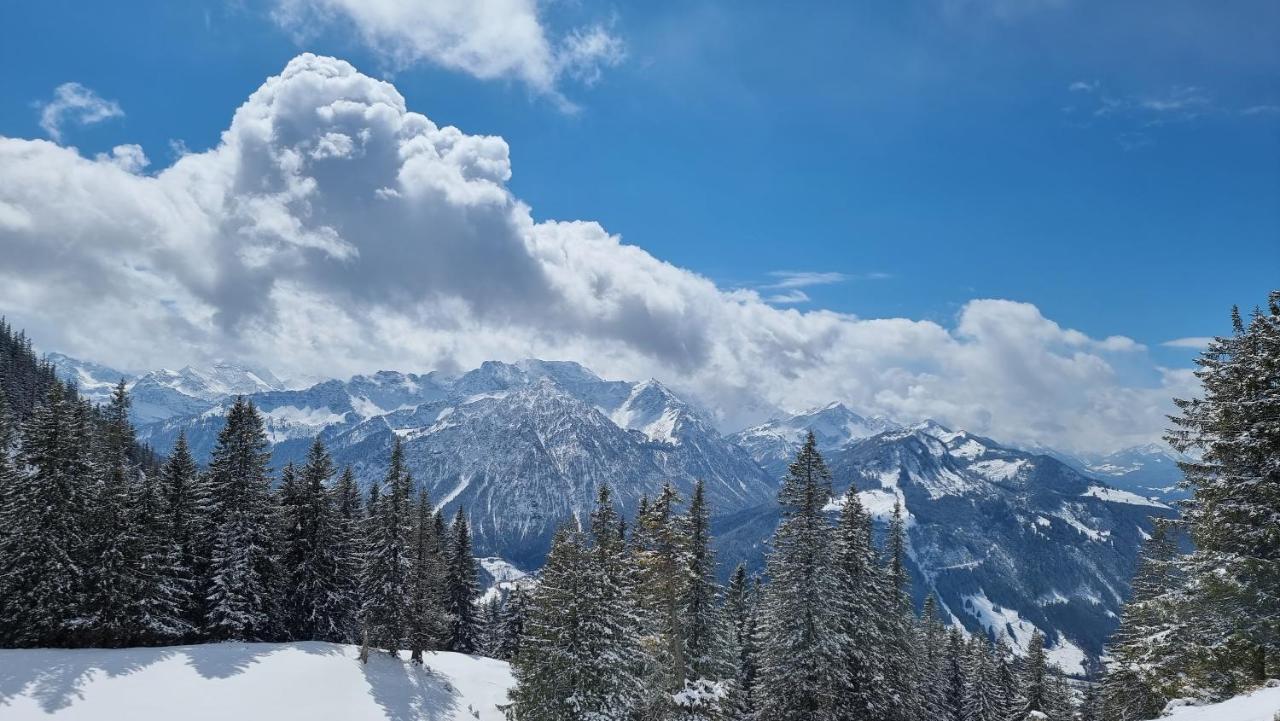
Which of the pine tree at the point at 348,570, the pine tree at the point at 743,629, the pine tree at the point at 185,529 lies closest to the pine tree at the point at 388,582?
the pine tree at the point at 348,570

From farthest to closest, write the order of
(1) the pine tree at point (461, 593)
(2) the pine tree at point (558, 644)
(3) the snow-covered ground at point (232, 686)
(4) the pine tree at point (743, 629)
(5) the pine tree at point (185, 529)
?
(1) the pine tree at point (461, 593) → (4) the pine tree at point (743, 629) → (5) the pine tree at point (185, 529) → (2) the pine tree at point (558, 644) → (3) the snow-covered ground at point (232, 686)

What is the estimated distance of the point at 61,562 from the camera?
38750 mm

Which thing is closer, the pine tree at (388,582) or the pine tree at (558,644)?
the pine tree at (558,644)

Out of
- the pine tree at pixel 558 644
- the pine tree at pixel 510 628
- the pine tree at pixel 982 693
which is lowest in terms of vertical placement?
the pine tree at pixel 982 693

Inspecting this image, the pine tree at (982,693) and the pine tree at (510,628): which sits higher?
the pine tree at (510,628)

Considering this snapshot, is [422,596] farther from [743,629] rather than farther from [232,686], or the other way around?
[743,629]

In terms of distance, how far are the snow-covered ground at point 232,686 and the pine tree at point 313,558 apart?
20.4 feet

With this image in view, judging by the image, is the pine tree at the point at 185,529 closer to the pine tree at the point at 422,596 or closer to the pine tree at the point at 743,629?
the pine tree at the point at 422,596

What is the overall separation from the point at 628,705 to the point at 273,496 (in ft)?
105

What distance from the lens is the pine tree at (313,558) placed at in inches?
2002

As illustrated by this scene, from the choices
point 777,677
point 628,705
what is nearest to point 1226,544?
point 777,677

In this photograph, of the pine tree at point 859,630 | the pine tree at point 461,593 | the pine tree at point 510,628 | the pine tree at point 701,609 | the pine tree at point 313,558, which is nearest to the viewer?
the pine tree at point 701,609

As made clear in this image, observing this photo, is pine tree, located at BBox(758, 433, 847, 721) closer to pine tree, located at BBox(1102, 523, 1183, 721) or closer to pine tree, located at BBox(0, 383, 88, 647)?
pine tree, located at BBox(1102, 523, 1183, 721)

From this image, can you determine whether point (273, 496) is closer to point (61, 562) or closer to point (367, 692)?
point (61, 562)
